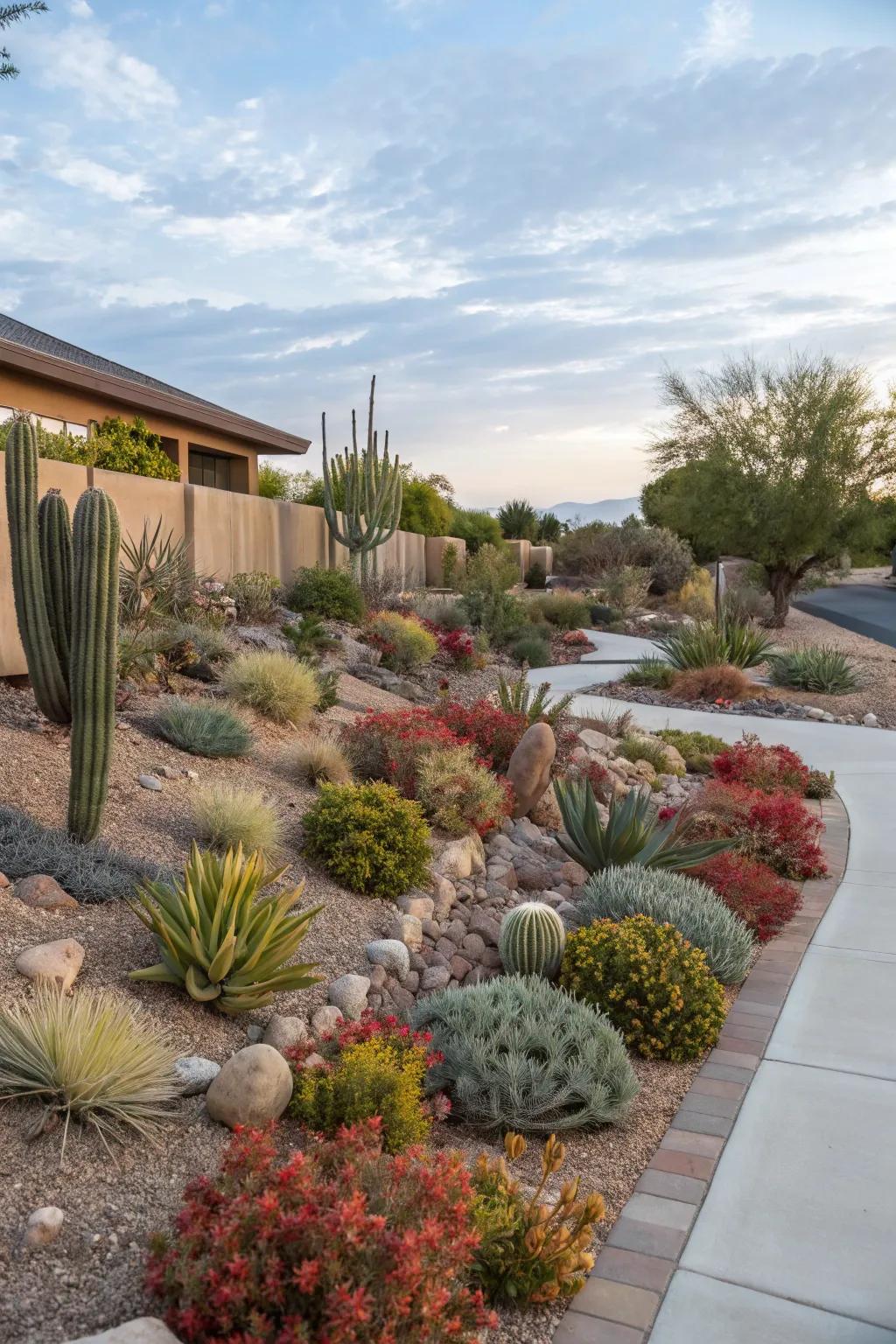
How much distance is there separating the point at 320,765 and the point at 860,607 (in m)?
29.3

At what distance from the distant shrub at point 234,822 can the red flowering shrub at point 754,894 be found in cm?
283

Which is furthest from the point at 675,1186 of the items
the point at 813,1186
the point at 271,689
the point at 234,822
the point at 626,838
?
the point at 271,689

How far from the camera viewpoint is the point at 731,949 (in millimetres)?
5711

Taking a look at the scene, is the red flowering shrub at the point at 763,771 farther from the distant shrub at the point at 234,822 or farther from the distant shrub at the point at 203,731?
the distant shrub at the point at 234,822

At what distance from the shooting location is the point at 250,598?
49.6ft

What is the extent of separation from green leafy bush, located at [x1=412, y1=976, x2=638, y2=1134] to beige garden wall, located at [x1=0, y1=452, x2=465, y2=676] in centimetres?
623

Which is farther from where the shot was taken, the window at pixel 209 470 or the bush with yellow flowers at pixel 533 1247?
the window at pixel 209 470

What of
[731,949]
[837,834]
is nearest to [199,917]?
[731,949]

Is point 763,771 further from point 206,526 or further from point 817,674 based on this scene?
point 206,526

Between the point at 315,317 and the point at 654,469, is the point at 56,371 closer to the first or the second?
the point at 315,317

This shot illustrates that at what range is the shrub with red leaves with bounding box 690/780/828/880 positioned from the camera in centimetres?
770

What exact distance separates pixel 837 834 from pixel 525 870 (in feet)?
9.91

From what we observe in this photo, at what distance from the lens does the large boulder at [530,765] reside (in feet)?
27.6

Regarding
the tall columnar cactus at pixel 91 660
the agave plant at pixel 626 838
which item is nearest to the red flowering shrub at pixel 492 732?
the agave plant at pixel 626 838
